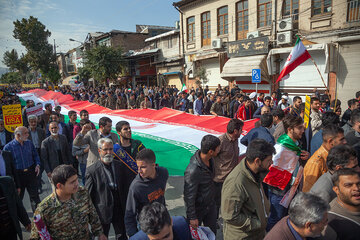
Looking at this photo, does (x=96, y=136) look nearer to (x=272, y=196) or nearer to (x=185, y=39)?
(x=272, y=196)

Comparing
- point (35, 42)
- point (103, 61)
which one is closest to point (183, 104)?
point (103, 61)

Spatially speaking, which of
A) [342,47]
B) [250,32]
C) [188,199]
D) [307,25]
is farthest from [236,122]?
[250,32]

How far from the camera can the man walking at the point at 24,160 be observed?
4.61m

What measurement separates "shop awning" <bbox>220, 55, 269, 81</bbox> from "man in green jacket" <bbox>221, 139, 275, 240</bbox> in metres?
15.2

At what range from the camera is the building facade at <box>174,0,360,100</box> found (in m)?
13.4

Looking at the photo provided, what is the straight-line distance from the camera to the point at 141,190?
109 inches

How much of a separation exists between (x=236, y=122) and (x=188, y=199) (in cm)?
151

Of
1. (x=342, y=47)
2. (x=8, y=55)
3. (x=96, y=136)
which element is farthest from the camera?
(x=8, y=55)

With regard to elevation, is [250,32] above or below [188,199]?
above

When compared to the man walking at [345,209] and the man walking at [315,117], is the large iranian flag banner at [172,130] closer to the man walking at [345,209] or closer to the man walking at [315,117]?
the man walking at [315,117]

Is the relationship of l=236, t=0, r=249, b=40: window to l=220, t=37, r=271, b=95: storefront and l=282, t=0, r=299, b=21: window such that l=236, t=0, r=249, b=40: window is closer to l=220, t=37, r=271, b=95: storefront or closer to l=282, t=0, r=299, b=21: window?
l=220, t=37, r=271, b=95: storefront

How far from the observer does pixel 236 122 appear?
3.95 m

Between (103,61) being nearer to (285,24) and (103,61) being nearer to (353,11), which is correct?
(285,24)

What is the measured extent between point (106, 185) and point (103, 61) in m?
25.7
